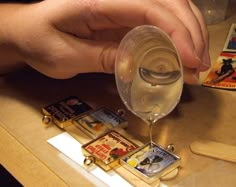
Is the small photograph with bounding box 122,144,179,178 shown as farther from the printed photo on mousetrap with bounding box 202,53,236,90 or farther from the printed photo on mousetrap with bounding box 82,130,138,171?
the printed photo on mousetrap with bounding box 202,53,236,90

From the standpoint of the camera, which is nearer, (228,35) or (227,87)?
(227,87)

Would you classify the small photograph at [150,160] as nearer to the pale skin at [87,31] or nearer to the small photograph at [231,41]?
the pale skin at [87,31]

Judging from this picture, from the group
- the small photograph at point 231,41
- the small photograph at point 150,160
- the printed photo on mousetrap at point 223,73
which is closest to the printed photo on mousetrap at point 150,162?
the small photograph at point 150,160

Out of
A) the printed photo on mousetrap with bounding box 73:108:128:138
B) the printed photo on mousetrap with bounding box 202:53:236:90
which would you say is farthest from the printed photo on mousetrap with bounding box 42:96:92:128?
the printed photo on mousetrap with bounding box 202:53:236:90

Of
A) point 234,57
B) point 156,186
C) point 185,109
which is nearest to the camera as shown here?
point 156,186

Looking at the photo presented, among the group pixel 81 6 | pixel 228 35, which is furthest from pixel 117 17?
pixel 228 35

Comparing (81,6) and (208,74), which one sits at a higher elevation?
(81,6)

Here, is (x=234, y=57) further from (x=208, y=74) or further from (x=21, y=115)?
(x=21, y=115)
